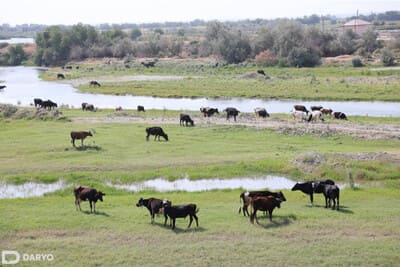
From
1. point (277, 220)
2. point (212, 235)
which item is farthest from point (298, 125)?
point (212, 235)

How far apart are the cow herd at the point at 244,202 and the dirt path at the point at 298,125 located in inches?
549

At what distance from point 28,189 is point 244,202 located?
11144 millimetres

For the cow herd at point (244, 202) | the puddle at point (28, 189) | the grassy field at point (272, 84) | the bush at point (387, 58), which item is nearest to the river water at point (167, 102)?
the grassy field at point (272, 84)

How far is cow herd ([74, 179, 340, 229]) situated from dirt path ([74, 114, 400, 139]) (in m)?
13.9

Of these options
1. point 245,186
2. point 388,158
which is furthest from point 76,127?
point 388,158

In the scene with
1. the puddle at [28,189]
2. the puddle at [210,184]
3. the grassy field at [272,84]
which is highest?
the grassy field at [272,84]

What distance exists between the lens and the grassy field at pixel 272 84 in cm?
5644

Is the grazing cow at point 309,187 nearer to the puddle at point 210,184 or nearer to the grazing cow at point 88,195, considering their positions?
the puddle at point 210,184

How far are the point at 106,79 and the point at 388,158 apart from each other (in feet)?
199

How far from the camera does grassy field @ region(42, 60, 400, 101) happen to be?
185 ft

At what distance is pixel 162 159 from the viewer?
29.1 m

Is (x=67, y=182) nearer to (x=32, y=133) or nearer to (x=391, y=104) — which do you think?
(x=32, y=133)

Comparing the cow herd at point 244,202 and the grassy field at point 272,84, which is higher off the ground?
the grassy field at point 272,84

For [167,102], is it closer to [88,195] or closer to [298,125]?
[298,125]
